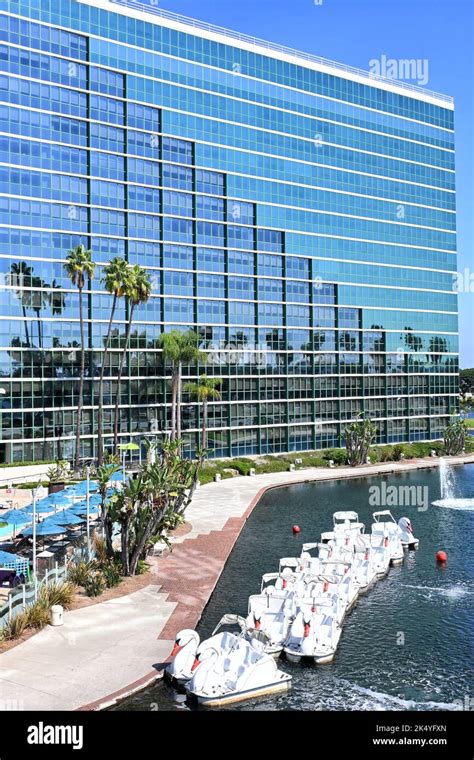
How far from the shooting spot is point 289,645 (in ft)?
101

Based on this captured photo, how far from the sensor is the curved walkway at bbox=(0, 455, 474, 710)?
81.8 feet

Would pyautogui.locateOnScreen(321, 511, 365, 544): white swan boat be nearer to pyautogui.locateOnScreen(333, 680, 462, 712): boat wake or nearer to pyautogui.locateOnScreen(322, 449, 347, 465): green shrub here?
pyautogui.locateOnScreen(333, 680, 462, 712): boat wake

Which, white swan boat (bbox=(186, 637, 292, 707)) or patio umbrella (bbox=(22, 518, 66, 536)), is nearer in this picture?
white swan boat (bbox=(186, 637, 292, 707))

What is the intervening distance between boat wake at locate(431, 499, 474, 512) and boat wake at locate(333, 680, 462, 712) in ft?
128

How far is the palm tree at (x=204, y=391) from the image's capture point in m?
87.4

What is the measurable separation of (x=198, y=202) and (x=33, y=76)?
25788 mm

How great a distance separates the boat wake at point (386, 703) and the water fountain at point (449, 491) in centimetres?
4028

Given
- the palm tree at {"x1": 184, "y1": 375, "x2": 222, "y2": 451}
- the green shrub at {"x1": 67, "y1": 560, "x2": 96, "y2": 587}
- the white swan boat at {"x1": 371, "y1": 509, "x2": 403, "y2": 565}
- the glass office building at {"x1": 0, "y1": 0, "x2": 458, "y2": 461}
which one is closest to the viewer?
the green shrub at {"x1": 67, "y1": 560, "x2": 96, "y2": 587}

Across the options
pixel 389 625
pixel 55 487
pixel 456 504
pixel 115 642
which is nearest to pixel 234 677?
pixel 115 642

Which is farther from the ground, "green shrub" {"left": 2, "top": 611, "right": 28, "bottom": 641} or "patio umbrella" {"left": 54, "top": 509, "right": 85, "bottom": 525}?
"patio umbrella" {"left": 54, "top": 509, "right": 85, "bottom": 525}

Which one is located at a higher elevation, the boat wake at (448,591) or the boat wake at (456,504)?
the boat wake at (456,504)

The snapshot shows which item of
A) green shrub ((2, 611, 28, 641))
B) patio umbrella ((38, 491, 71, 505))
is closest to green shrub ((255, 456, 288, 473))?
patio umbrella ((38, 491, 71, 505))

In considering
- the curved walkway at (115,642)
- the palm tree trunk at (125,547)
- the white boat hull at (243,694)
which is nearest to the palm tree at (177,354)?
the curved walkway at (115,642)

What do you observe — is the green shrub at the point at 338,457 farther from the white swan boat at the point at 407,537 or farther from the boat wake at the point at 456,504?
the white swan boat at the point at 407,537
